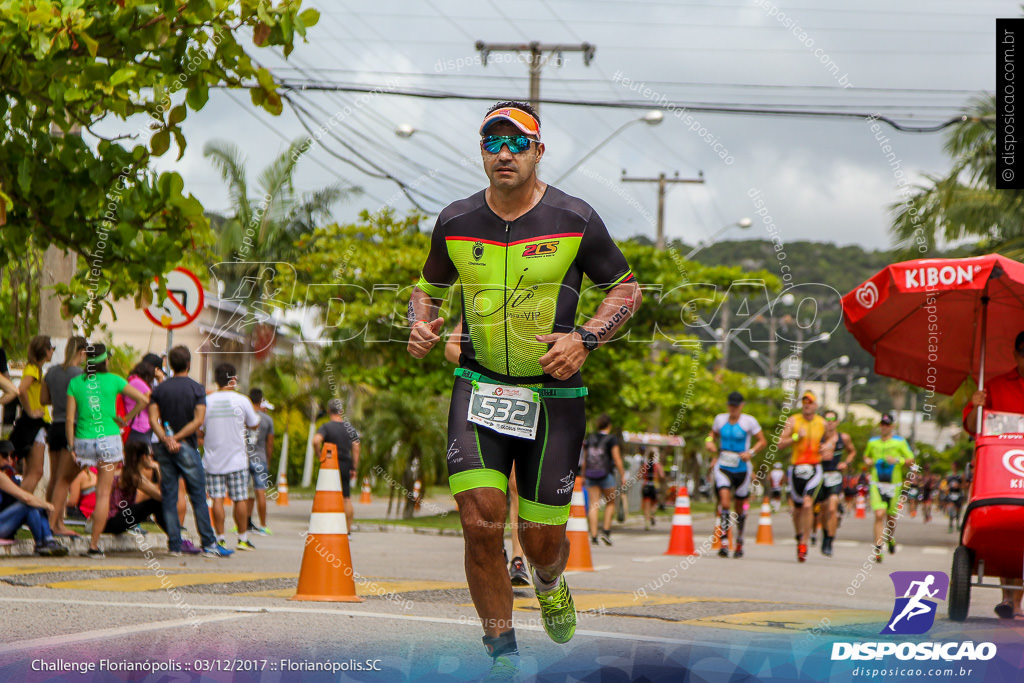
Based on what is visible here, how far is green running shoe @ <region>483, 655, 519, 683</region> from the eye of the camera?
420cm

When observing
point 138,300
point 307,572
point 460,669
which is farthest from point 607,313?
point 138,300

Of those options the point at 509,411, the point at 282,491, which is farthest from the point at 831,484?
the point at 282,491

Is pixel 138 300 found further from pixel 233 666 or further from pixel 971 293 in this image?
→ pixel 971 293

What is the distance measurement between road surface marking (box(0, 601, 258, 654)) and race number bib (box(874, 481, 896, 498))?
12738 millimetres

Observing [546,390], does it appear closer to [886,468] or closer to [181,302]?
[181,302]

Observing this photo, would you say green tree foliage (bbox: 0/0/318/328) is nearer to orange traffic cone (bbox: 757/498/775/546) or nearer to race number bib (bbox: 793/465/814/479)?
race number bib (bbox: 793/465/814/479)

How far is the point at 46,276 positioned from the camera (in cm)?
1348

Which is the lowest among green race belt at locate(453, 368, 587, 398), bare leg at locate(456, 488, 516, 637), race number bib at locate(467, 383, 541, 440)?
bare leg at locate(456, 488, 516, 637)

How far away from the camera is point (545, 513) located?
461 centimetres

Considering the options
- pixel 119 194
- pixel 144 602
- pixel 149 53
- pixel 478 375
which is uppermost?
pixel 149 53

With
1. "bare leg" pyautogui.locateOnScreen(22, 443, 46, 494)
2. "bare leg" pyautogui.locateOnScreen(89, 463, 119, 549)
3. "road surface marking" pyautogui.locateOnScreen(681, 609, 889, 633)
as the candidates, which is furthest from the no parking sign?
"road surface marking" pyautogui.locateOnScreen(681, 609, 889, 633)

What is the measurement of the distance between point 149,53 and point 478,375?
13.2 ft

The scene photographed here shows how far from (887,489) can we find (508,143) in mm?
13990

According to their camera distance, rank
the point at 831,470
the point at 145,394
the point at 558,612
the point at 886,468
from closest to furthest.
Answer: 1. the point at 558,612
2. the point at 145,394
3. the point at 831,470
4. the point at 886,468
